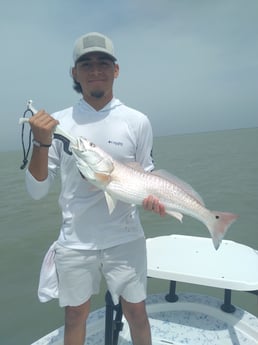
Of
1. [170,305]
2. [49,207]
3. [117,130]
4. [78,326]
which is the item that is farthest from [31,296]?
[49,207]

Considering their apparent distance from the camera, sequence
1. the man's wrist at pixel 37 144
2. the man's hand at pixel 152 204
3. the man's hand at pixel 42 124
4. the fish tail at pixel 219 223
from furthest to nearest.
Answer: the fish tail at pixel 219 223
the man's hand at pixel 152 204
the man's wrist at pixel 37 144
the man's hand at pixel 42 124

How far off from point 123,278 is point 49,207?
41.6 feet

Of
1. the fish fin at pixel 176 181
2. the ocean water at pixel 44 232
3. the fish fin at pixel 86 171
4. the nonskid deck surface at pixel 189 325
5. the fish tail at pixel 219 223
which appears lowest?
the ocean water at pixel 44 232

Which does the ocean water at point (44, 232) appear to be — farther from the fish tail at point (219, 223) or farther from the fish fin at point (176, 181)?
the fish fin at point (176, 181)

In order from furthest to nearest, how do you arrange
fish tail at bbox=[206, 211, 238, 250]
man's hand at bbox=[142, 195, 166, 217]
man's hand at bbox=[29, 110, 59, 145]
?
fish tail at bbox=[206, 211, 238, 250], man's hand at bbox=[142, 195, 166, 217], man's hand at bbox=[29, 110, 59, 145]

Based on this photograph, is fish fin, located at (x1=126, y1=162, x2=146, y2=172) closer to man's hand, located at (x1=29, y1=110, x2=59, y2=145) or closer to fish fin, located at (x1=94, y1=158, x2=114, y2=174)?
fish fin, located at (x1=94, y1=158, x2=114, y2=174)

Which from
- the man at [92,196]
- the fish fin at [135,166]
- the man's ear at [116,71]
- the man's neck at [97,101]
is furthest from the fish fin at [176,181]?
the man's ear at [116,71]

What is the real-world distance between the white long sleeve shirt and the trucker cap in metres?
0.40

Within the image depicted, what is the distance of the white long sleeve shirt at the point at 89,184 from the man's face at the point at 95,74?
0.45 ft

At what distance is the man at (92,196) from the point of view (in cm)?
285

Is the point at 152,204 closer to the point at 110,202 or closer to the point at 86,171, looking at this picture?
the point at 110,202

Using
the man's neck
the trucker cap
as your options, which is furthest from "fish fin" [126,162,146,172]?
the trucker cap

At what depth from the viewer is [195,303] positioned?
4.40 m

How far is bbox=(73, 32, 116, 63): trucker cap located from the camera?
9.16 feet
